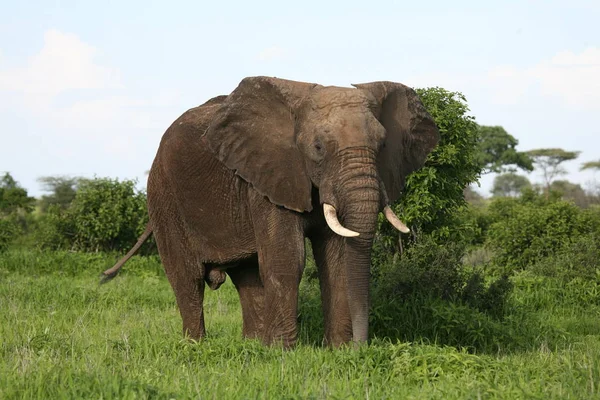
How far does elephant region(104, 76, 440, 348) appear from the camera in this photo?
22.1 ft

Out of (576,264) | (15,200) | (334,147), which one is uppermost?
(15,200)

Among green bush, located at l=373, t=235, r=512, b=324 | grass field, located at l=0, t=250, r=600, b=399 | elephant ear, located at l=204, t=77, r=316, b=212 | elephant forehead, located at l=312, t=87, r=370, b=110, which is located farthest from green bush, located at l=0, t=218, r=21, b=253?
elephant forehead, located at l=312, t=87, r=370, b=110

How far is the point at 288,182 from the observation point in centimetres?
713

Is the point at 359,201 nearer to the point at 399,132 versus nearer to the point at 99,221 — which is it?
the point at 399,132

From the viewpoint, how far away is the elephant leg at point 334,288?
7223mm

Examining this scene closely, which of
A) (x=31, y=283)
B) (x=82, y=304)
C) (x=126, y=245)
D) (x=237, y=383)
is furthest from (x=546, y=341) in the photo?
(x=126, y=245)

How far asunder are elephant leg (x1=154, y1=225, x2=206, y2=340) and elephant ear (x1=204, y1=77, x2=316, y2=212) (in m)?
1.40

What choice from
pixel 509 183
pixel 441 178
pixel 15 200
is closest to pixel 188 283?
pixel 441 178

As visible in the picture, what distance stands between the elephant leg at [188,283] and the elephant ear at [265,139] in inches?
55.3

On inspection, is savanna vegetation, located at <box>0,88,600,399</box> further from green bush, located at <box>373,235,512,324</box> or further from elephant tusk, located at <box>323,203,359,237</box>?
elephant tusk, located at <box>323,203,359,237</box>

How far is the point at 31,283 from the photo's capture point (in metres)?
12.8

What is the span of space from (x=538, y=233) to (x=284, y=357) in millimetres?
9774

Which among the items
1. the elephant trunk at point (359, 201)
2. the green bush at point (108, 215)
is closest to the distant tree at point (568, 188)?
the green bush at point (108, 215)

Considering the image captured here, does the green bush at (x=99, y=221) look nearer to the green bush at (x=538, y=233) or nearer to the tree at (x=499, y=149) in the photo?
the green bush at (x=538, y=233)
